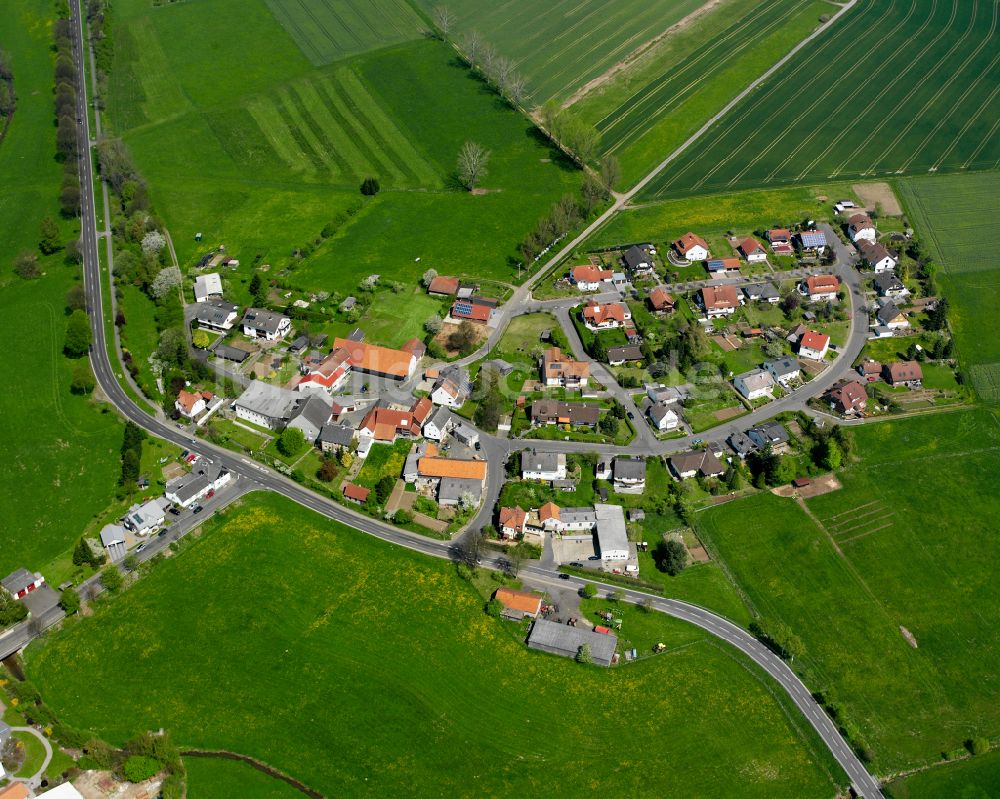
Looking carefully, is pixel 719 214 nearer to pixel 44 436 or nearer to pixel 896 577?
pixel 896 577

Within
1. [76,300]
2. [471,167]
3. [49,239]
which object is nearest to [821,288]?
[471,167]

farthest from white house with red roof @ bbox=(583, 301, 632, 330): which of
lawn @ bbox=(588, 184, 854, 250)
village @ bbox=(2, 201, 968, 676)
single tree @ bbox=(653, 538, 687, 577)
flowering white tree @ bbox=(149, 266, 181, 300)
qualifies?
flowering white tree @ bbox=(149, 266, 181, 300)

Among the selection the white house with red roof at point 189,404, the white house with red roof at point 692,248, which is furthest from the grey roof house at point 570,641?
the white house with red roof at point 692,248

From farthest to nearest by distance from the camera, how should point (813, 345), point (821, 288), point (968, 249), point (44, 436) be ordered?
point (968, 249) < point (821, 288) < point (813, 345) < point (44, 436)

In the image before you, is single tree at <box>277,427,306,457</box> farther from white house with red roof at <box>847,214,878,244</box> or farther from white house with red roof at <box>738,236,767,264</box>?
white house with red roof at <box>847,214,878,244</box>

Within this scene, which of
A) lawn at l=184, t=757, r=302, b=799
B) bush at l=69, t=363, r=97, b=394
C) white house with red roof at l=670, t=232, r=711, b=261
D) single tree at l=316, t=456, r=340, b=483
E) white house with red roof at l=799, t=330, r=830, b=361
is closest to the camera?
lawn at l=184, t=757, r=302, b=799

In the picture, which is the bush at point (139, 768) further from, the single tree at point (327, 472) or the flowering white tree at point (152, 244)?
the flowering white tree at point (152, 244)

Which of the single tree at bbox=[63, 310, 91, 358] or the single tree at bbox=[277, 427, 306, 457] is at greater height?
the single tree at bbox=[63, 310, 91, 358]
